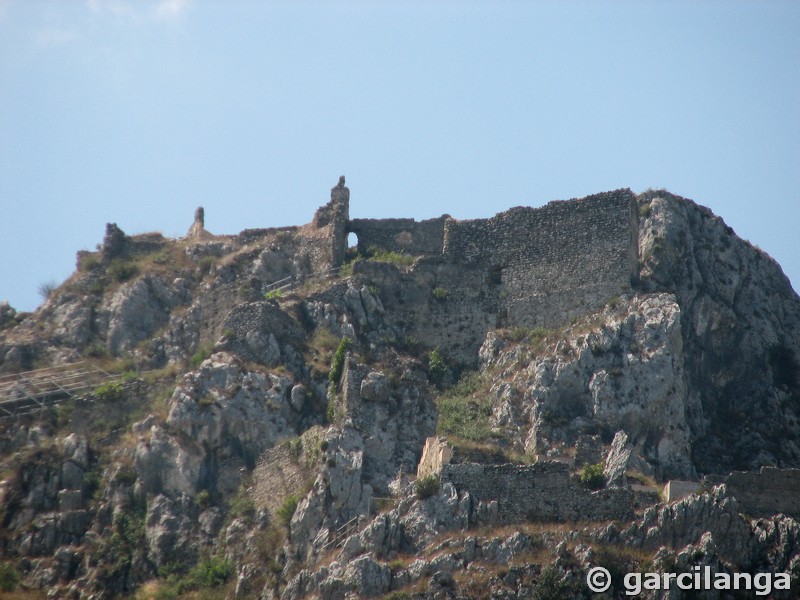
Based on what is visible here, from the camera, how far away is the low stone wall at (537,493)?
61188mm

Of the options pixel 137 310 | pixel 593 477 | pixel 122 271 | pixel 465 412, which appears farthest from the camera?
pixel 122 271

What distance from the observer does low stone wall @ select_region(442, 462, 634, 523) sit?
61188 millimetres

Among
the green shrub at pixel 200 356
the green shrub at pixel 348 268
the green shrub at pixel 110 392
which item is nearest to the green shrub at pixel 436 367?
the green shrub at pixel 348 268

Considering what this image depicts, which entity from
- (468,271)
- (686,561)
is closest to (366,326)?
(468,271)

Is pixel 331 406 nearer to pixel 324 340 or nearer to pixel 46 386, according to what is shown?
pixel 324 340

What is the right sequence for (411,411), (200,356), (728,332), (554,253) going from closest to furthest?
1. (411,411)
2. (728,332)
3. (200,356)
4. (554,253)

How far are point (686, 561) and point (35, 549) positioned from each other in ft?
79.4

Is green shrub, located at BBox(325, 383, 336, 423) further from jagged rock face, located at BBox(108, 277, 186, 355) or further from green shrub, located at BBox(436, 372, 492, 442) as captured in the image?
jagged rock face, located at BBox(108, 277, 186, 355)

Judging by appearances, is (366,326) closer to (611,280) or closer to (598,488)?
(611,280)

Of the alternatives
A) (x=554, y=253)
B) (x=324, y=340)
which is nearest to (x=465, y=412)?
(x=324, y=340)

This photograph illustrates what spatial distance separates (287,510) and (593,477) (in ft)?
36.4

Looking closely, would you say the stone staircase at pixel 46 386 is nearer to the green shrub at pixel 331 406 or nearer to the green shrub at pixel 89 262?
the green shrub at pixel 89 262

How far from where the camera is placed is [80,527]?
68750 millimetres

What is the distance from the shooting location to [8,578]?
218ft
